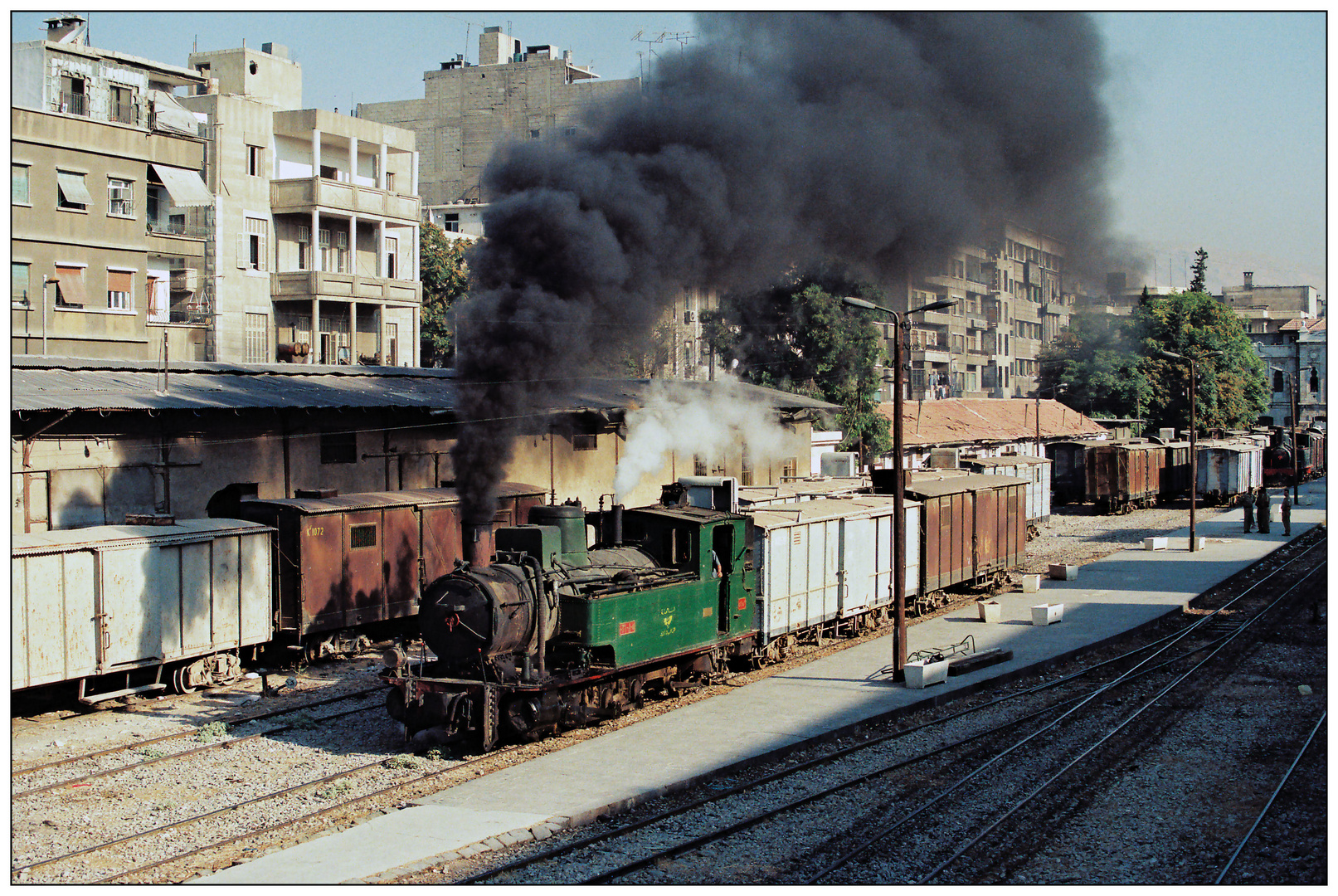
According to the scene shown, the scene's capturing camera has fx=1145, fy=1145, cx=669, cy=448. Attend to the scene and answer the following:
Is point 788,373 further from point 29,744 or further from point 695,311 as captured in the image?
point 29,744

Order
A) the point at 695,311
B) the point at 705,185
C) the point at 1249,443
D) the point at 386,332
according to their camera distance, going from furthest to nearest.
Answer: the point at 695,311 < the point at 1249,443 < the point at 386,332 < the point at 705,185

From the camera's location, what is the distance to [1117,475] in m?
44.4

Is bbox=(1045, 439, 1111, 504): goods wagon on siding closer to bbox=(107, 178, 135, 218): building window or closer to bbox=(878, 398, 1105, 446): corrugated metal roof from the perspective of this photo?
bbox=(878, 398, 1105, 446): corrugated metal roof

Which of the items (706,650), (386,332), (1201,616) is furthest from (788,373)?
(706,650)

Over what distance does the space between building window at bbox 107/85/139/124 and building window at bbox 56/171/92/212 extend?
511 centimetres

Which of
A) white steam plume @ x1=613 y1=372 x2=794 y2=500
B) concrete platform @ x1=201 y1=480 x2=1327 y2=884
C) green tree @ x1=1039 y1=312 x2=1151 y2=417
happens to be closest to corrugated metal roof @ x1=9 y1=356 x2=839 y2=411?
white steam plume @ x1=613 y1=372 x2=794 y2=500

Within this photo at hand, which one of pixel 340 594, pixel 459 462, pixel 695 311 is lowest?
pixel 340 594

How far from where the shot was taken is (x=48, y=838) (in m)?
11.0

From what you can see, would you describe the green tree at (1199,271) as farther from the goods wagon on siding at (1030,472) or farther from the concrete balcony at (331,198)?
the concrete balcony at (331,198)

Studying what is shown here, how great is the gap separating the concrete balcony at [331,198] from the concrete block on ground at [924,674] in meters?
29.6

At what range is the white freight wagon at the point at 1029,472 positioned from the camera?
36.2 metres

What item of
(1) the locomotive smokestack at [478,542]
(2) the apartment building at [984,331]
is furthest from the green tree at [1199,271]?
(1) the locomotive smokestack at [478,542]

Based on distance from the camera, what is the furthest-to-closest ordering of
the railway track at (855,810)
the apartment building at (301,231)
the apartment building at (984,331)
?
the apartment building at (984,331)
the apartment building at (301,231)
the railway track at (855,810)

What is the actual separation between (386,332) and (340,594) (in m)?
26.5
